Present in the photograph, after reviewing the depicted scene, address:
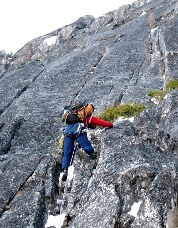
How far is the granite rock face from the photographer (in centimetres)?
1227

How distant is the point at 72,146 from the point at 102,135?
5.38 feet

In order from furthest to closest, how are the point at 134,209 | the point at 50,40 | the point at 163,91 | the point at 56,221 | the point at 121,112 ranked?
the point at 50,40, the point at 163,91, the point at 121,112, the point at 56,221, the point at 134,209

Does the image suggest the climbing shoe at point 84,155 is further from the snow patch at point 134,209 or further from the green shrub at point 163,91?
the green shrub at point 163,91

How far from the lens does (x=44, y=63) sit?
141 ft

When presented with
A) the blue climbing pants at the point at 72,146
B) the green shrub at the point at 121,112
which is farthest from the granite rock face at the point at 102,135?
the green shrub at the point at 121,112

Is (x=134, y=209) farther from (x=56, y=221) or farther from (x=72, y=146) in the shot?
(x=72, y=146)

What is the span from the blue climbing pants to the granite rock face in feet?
1.45

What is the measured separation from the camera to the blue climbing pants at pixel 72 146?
52.3ft

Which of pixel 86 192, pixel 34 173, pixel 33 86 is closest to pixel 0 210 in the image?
pixel 34 173

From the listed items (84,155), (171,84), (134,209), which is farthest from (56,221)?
(171,84)

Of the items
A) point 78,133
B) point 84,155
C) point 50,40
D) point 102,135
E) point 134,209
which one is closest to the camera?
point 134,209

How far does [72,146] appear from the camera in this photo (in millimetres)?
16203

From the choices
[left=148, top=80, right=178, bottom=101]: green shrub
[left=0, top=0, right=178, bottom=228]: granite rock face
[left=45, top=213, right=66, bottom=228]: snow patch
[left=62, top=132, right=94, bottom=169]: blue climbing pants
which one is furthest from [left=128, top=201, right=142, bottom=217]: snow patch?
[left=148, top=80, right=178, bottom=101]: green shrub

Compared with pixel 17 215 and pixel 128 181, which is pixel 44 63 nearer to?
pixel 17 215
